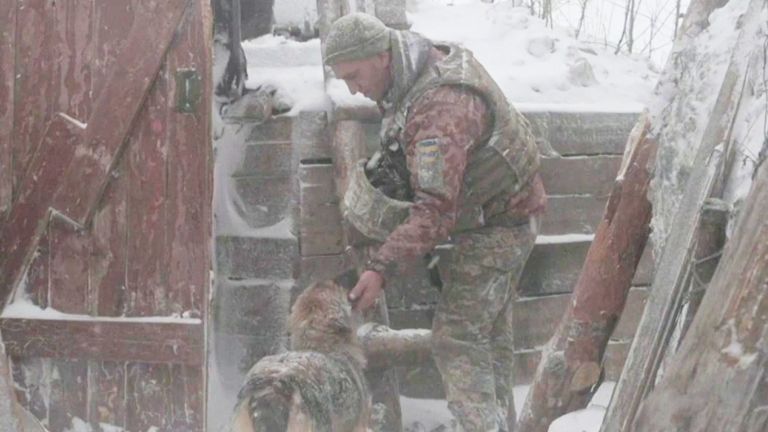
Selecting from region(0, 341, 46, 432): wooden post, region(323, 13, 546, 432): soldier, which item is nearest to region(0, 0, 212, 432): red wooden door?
region(323, 13, 546, 432): soldier

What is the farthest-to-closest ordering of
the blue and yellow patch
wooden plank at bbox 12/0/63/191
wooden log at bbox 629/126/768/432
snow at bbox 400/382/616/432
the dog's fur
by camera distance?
snow at bbox 400/382/616/432 → wooden plank at bbox 12/0/63/191 → the blue and yellow patch → the dog's fur → wooden log at bbox 629/126/768/432

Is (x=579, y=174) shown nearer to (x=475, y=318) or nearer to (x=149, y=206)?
(x=475, y=318)

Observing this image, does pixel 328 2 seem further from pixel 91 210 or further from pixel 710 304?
pixel 710 304

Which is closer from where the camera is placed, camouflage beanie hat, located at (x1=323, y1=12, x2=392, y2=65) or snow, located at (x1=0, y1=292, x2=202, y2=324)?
camouflage beanie hat, located at (x1=323, y1=12, x2=392, y2=65)

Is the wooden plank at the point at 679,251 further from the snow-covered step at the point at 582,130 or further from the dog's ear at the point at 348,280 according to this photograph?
the snow-covered step at the point at 582,130

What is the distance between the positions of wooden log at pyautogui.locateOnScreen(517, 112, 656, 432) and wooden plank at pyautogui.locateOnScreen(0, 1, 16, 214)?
2.32m

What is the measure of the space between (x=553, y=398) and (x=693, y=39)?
137cm

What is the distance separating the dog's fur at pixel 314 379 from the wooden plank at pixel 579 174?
159cm

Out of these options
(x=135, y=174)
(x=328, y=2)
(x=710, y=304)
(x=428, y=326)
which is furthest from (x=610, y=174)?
(x=710, y=304)

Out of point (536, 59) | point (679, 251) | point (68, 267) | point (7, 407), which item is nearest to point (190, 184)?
point (68, 267)

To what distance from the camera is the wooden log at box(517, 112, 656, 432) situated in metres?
2.94

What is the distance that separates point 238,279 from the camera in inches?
177

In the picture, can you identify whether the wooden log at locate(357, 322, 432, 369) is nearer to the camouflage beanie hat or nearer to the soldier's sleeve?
the soldier's sleeve

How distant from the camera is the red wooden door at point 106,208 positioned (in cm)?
367
